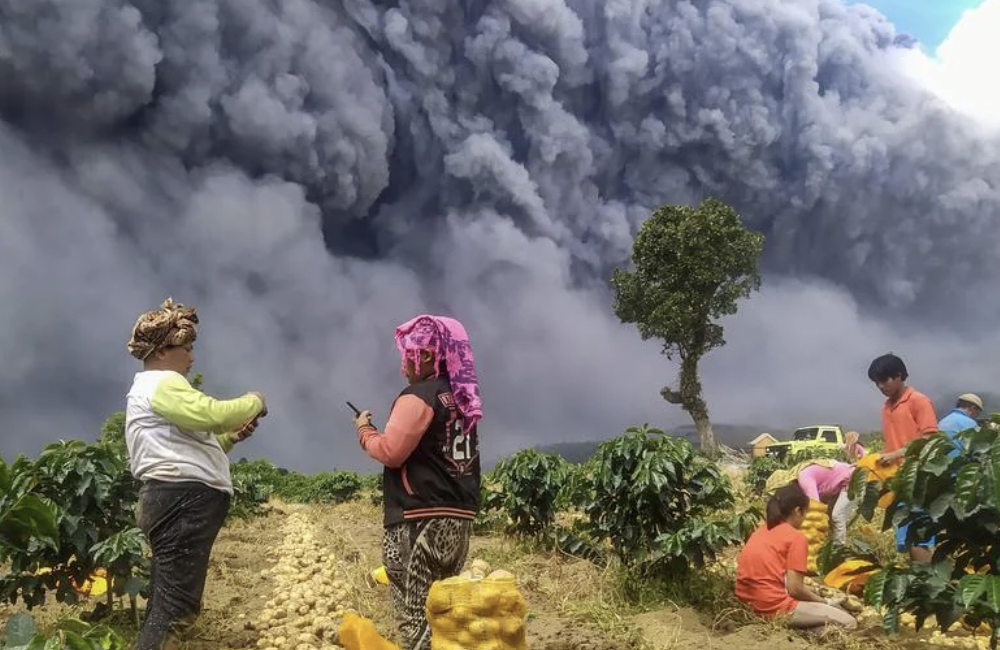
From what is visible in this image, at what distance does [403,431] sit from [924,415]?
3807mm

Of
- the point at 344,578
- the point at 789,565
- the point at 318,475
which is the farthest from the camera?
the point at 318,475

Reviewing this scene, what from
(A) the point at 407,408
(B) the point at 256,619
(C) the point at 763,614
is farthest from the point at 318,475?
(A) the point at 407,408

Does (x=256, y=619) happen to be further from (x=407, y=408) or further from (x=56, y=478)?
(x=407, y=408)

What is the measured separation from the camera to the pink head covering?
297 centimetres

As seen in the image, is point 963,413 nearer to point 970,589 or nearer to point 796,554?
point 796,554

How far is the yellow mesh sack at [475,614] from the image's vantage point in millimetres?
2451

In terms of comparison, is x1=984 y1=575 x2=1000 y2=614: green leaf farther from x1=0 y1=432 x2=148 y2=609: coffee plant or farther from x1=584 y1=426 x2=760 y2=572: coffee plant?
x1=0 y1=432 x2=148 y2=609: coffee plant

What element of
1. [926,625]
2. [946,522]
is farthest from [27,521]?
[926,625]

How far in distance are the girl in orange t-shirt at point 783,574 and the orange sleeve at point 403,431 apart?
2408mm

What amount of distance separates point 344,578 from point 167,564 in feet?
9.18

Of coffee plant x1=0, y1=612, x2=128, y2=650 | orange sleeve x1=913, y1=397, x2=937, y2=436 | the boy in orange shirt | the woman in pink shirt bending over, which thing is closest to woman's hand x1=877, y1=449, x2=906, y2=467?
the boy in orange shirt

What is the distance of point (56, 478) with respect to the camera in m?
3.78

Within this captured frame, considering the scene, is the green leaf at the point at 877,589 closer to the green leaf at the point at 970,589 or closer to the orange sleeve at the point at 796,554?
the green leaf at the point at 970,589

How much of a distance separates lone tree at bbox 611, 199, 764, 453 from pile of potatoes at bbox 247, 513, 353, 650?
530 inches
